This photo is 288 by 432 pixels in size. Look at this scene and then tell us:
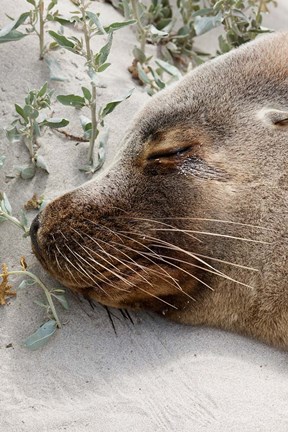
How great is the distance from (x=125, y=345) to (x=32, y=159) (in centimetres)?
118

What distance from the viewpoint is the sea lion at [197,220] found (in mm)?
3377

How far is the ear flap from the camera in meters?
3.50

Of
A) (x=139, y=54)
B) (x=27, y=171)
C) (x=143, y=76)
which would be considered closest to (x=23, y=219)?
(x=27, y=171)

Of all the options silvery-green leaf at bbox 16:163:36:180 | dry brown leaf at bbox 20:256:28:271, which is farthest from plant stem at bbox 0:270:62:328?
silvery-green leaf at bbox 16:163:36:180

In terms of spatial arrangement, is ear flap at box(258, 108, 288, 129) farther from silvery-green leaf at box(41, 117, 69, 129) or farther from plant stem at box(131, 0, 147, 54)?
plant stem at box(131, 0, 147, 54)

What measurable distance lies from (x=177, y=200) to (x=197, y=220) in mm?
121

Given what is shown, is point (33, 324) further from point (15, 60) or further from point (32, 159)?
point (15, 60)

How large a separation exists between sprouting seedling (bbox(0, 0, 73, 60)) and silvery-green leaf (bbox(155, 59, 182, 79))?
25.3 inches

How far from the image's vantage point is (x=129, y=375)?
334 cm

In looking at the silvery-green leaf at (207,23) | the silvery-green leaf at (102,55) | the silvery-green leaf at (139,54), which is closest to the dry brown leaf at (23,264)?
the silvery-green leaf at (102,55)

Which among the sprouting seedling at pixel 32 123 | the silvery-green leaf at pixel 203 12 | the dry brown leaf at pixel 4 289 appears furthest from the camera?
the silvery-green leaf at pixel 203 12

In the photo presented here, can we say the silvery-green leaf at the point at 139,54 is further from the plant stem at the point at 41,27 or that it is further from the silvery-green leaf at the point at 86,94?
the silvery-green leaf at the point at 86,94

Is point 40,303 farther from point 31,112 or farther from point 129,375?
point 31,112

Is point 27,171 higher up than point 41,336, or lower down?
higher up
